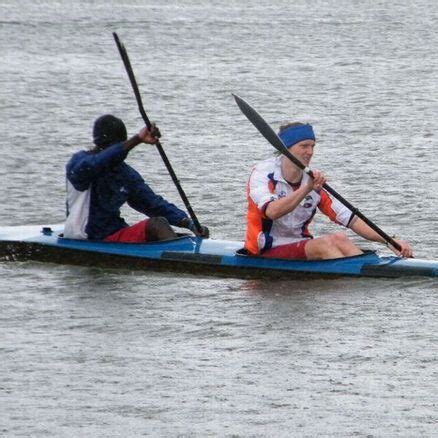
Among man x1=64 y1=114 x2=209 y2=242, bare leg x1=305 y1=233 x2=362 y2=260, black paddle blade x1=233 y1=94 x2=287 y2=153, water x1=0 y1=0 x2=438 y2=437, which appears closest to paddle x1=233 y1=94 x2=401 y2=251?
black paddle blade x1=233 y1=94 x2=287 y2=153

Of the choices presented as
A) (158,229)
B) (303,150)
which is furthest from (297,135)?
(158,229)

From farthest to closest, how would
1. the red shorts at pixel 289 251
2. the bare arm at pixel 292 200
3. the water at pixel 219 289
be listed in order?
the red shorts at pixel 289 251 → the bare arm at pixel 292 200 → the water at pixel 219 289

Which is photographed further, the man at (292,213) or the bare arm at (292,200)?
the man at (292,213)

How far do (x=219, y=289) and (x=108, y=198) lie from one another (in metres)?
1.14

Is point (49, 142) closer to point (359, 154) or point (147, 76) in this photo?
point (359, 154)

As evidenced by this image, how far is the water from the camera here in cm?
1003

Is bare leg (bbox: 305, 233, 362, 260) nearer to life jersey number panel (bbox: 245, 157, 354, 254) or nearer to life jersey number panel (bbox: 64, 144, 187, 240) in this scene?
life jersey number panel (bbox: 245, 157, 354, 254)

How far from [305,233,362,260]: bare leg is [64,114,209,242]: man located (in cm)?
112

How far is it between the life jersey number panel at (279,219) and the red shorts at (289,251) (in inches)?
1.3

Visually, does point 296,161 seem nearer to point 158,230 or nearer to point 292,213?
point 292,213

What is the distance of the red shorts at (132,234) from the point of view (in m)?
14.0

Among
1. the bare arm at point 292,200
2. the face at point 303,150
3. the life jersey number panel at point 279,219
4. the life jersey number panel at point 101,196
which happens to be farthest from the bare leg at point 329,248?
the life jersey number panel at point 101,196

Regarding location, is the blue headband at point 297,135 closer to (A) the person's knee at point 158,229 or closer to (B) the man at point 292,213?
(B) the man at point 292,213

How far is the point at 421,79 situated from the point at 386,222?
1493 cm
